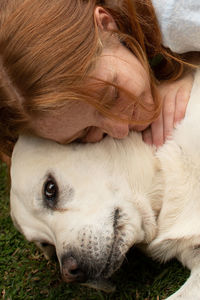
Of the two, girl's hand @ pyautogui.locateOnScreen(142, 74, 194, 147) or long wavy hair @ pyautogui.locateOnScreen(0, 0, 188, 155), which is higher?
long wavy hair @ pyautogui.locateOnScreen(0, 0, 188, 155)

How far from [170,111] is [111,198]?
62 centimetres

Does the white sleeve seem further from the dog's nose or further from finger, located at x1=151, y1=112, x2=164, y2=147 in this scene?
the dog's nose

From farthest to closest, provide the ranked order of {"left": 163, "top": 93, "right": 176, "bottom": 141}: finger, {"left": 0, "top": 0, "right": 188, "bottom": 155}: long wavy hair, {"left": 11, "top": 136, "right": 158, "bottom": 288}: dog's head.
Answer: {"left": 163, "top": 93, "right": 176, "bottom": 141}: finger < {"left": 11, "top": 136, "right": 158, "bottom": 288}: dog's head < {"left": 0, "top": 0, "right": 188, "bottom": 155}: long wavy hair

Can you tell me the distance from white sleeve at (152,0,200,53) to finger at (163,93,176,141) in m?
0.30

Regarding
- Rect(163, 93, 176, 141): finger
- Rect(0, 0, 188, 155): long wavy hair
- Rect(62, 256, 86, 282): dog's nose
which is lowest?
Rect(62, 256, 86, 282): dog's nose

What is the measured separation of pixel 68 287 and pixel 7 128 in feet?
3.38

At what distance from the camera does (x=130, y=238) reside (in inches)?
94.4

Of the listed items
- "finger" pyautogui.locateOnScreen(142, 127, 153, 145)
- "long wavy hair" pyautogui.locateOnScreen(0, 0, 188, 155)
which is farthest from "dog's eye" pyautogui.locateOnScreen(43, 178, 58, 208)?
"finger" pyautogui.locateOnScreen(142, 127, 153, 145)

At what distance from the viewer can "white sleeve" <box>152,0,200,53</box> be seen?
2453 millimetres

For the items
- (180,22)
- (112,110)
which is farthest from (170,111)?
(180,22)

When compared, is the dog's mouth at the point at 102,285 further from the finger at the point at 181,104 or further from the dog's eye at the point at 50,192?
the finger at the point at 181,104

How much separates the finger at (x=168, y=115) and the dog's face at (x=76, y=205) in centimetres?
32

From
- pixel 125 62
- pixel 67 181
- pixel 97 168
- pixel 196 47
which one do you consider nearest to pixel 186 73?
pixel 196 47

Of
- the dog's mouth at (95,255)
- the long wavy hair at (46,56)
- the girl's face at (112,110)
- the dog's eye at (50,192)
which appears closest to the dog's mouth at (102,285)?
the dog's mouth at (95,255)
